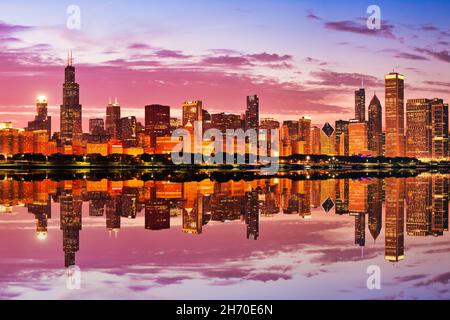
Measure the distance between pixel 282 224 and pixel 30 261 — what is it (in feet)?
45.6

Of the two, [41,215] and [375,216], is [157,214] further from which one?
[375,216]

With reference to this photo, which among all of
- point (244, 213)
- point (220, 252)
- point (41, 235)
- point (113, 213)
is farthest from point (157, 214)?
point (220, 252)

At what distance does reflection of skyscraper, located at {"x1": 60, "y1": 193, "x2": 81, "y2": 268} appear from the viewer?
19359mm

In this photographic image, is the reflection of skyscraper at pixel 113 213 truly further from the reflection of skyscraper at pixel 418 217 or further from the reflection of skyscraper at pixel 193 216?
the reflection of skyscraper at pixel 418 217

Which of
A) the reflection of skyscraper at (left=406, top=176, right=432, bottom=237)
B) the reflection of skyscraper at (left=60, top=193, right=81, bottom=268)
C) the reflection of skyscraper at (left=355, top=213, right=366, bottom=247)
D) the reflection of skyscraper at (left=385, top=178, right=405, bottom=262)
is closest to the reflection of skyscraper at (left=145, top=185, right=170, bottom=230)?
the reflection of skyscraper at (left=60, top=193, right=81, bottom=268)

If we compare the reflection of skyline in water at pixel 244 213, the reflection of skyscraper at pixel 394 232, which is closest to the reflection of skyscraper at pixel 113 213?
the reflection of skyline in water at pixel 244 213

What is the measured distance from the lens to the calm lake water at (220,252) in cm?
1452

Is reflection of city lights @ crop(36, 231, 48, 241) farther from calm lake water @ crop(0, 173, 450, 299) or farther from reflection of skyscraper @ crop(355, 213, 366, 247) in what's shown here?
reflection of skyscraper @ crop(355, 213, 366, 247)

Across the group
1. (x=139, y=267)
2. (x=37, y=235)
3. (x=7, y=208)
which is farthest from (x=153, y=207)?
(x=139, y=267)

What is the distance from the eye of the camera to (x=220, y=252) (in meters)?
20.2

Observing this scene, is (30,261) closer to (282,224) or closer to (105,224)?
(105,224)

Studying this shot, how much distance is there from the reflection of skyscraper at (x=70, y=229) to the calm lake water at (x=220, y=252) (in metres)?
0.05
